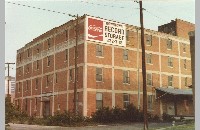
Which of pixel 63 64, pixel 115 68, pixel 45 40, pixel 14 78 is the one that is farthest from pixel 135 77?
pixel 14 78

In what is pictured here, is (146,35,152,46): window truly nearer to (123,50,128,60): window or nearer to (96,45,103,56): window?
(123,50,128,60): window

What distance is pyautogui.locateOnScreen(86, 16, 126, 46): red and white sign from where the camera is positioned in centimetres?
2320

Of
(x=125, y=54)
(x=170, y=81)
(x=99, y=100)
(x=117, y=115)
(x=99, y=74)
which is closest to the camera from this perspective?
(x=117, y=115)

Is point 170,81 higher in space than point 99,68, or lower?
lower

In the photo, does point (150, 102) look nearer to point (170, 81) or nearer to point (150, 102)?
point (150, 102)

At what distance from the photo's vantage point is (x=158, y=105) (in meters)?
30.9

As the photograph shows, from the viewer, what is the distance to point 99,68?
26656 millimetres

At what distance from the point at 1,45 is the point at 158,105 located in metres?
26.2

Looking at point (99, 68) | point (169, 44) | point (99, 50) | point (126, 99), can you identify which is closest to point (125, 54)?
point (99, 50)

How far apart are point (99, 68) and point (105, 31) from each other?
4600mm

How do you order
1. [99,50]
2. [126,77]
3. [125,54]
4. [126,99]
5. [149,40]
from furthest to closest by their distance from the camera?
[149,40]
[125,54]
[126,77]
[126,99]
[99,50]

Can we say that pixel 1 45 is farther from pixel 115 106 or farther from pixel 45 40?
pixel 45 40

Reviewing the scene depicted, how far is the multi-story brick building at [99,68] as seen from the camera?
25.9m

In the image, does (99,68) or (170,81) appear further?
(170,81)
